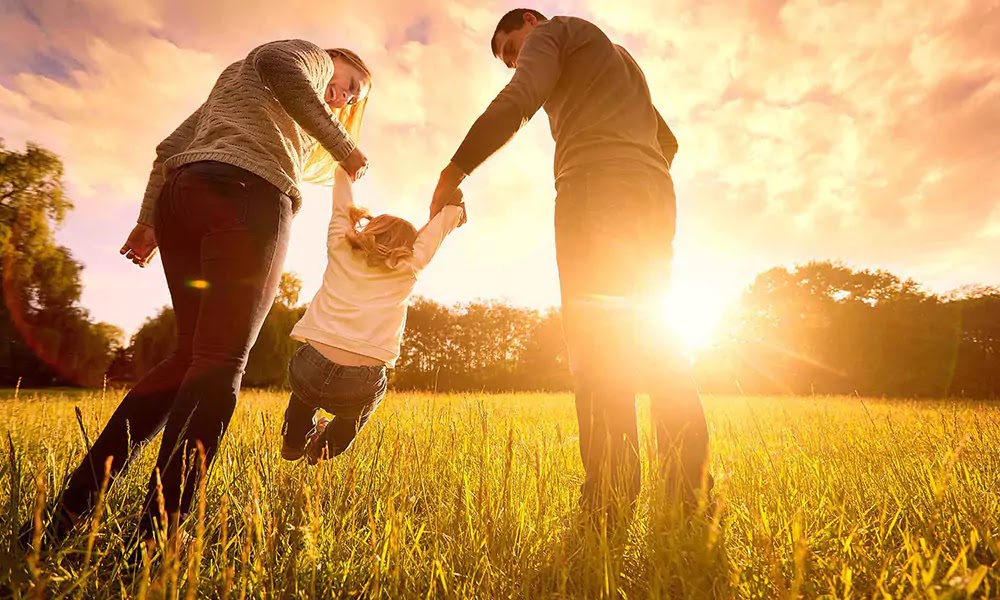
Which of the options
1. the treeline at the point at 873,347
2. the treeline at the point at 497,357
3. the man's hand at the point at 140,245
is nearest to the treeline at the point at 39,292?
the treeline at the point at 497,357

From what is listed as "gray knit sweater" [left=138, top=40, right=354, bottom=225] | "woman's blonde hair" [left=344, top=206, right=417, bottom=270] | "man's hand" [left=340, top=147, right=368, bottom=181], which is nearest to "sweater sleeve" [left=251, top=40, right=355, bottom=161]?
"gray knit sweater" [left=138, top=40, right=354, bottom=225]

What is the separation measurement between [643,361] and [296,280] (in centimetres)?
3589

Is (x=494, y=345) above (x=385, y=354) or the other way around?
above

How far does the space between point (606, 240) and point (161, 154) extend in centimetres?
209

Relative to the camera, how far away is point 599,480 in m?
1.93

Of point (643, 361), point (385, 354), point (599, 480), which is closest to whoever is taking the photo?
point (599, 480)

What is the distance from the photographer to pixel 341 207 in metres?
2.65

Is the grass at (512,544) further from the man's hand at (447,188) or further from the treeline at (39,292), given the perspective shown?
the treeline at (39,292)

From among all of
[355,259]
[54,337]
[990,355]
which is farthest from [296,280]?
[990,355]

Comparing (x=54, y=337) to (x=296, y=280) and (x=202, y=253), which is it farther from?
(x=202, y=253)

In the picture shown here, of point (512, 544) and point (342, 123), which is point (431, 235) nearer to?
point (342, 123)

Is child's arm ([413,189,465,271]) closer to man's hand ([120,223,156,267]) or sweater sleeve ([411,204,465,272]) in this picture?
sweater sleeve ([411,204,465,272])

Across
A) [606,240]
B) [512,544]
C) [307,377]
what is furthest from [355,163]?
[512,544]

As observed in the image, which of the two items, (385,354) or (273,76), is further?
(385,354)
